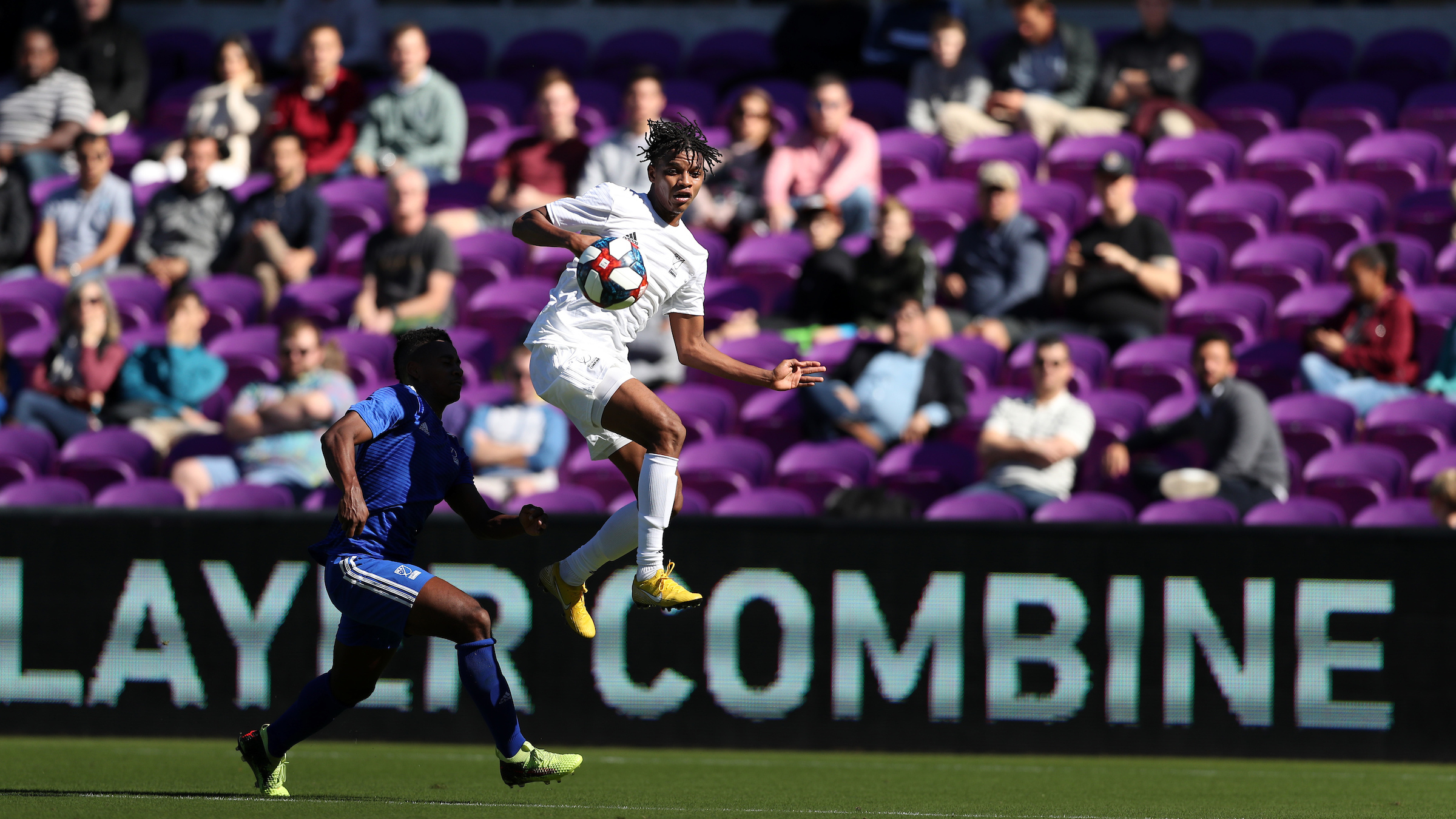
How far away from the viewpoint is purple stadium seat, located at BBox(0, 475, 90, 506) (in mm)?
9828

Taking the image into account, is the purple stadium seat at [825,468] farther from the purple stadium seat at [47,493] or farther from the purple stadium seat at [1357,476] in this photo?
the purple stadium seat at [47,493]

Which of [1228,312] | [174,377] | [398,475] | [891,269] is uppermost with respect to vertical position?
[398,475]

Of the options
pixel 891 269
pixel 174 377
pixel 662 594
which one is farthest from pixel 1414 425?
pixel 174 377

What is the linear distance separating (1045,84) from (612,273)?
23.6 feet

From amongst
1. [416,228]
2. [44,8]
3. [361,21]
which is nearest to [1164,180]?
[416,228]

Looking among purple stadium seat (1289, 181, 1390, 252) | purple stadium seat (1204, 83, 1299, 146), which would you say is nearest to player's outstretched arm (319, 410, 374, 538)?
purple stadium seat (1289, 181, 1390, 252)

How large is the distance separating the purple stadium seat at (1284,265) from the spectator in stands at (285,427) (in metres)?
5.27

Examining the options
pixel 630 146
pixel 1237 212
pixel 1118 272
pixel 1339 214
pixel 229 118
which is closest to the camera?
pixel 1118 272

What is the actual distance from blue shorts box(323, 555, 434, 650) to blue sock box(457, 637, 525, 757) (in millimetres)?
243

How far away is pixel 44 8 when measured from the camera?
14.4 meters

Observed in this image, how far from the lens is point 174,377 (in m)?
10.7

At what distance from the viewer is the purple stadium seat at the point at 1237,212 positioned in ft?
36.9

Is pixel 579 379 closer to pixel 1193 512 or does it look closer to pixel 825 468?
pixel 825 468

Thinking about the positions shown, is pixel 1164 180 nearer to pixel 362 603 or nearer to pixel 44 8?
pixel 362 603
